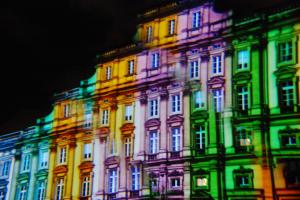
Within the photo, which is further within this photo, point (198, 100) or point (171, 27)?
point (171, 27)

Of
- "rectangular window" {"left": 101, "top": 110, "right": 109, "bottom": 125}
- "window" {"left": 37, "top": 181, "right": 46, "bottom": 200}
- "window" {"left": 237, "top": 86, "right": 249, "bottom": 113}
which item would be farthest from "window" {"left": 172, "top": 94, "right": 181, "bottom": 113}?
"window" {"left": 37, "top": 181, "right": 46, "bottom": 200}

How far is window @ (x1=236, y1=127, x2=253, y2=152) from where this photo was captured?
8.89 m

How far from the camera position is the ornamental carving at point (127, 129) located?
412 inches

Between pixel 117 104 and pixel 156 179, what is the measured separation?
74.6 inches

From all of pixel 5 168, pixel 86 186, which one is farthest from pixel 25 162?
pixel 86 186

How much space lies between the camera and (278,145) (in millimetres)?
8602

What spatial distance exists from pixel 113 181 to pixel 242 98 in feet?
9.99

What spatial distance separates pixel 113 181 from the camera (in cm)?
1047

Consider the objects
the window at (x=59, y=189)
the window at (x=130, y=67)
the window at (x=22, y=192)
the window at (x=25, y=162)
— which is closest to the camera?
the window at (x=130, y=67)

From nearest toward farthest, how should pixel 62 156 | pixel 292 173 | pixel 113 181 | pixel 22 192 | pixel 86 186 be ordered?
pixel 292 173 → pixel 113 181 → pixel 86 186 → pixel 62 156 → pixel 22 192

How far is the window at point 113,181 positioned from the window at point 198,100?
2.12m

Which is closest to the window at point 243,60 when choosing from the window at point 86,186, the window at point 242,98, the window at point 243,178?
the window at point 242,98

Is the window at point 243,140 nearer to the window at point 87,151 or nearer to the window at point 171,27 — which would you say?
the window at point 171,27

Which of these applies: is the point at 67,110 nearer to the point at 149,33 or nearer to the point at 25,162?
the point at 25,162
